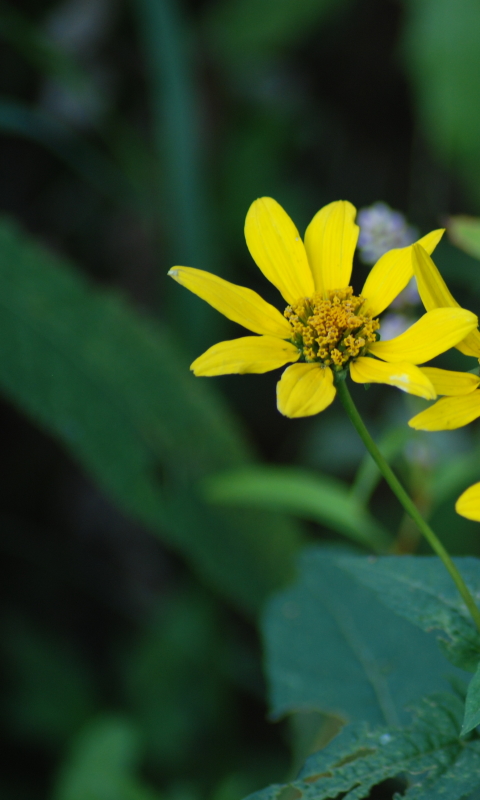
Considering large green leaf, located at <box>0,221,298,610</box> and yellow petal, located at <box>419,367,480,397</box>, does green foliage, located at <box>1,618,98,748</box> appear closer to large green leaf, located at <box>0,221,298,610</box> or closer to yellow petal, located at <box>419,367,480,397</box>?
large green leaf, located at <box>0,221,298,610</box>

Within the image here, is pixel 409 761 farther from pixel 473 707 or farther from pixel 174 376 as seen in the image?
pixel 174 376

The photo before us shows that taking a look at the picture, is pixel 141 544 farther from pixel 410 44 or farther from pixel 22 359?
pixel 410 44

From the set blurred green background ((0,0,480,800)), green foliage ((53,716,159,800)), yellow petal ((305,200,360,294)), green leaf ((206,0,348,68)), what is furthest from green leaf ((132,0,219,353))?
yellow petal ((305,200,360,294))

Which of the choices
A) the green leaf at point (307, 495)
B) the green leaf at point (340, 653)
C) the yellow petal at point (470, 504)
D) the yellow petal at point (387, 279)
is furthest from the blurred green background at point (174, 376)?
the yellow petal at point (470, 504)

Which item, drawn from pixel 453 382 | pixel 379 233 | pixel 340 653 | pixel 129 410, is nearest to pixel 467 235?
pixel 379 233

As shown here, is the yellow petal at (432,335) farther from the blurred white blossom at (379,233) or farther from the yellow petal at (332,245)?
the blurred white blossom at (379,233)

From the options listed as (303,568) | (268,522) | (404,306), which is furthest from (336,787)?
(268,522)
